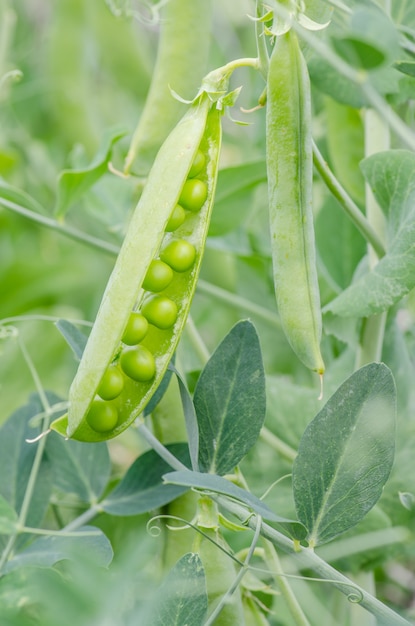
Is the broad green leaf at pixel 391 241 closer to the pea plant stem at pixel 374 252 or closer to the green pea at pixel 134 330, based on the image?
the pea plant stem at pixel 374 252

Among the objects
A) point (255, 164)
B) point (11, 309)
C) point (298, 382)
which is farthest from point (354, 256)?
point (11, 309)

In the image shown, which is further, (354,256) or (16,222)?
(16,222)

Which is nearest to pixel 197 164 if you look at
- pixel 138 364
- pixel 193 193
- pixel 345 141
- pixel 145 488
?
pixel 193 193

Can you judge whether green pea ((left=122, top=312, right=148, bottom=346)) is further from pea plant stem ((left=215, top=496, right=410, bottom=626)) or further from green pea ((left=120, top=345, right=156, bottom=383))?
pea plant stem ((left=215, top=496, right=410, bottom=626))

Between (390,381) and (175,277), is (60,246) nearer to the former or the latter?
(175,277)

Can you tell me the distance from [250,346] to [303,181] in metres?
0.11

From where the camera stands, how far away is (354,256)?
810 millimetres

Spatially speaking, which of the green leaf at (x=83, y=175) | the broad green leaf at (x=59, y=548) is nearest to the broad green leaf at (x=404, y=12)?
the green leaf at (x=83, y=175)

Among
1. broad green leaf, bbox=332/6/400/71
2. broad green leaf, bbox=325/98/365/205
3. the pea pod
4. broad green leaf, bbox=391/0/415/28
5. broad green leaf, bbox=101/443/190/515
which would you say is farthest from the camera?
broad green leaf, bbox=325/98/365/205

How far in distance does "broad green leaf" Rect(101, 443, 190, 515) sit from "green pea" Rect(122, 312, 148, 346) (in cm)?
12

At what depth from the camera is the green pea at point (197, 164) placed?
1.68 ft

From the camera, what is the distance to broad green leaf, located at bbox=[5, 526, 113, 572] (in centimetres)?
53

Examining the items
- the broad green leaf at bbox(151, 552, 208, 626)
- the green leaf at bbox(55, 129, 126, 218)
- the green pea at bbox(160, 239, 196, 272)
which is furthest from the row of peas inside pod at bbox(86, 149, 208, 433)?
the green leaf at bbox(55, 129, 126, 218)

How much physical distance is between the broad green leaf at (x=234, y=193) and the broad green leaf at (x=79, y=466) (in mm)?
319
